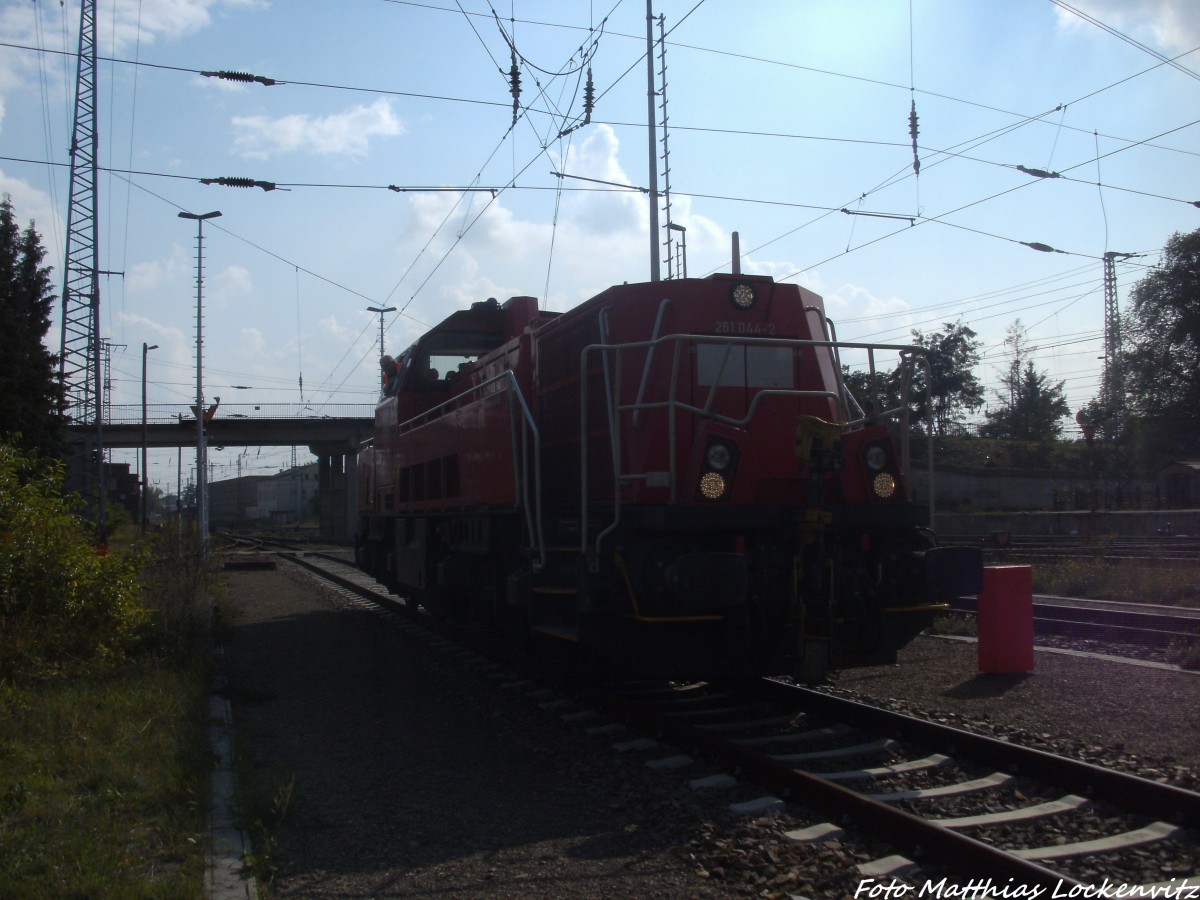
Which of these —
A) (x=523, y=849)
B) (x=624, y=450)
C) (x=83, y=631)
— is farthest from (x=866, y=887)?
(x=83, y=631)

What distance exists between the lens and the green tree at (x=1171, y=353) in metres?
50.3

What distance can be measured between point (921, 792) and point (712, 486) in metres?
2.36

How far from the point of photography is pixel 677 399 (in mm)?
7410

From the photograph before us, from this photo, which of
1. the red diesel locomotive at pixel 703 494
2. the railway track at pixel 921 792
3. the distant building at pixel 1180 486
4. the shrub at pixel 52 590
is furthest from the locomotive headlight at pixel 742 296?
the distant building at pixel 1180 486

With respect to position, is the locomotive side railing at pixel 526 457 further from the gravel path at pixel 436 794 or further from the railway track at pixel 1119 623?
the railway track at pixel 1119 623

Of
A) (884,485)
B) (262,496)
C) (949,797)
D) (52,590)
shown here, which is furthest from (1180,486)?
(262,496)

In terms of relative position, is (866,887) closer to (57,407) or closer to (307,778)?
(307,778)

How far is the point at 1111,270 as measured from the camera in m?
43.4

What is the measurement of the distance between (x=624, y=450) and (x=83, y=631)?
579 cm

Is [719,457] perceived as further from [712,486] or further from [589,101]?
[589,101]

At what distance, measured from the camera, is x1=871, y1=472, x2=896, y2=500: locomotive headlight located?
24.2ft

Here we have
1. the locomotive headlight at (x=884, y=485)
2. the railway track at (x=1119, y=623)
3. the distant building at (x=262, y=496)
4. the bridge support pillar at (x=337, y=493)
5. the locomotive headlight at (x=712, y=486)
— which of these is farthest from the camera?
the distant building at (x=262, y=496)

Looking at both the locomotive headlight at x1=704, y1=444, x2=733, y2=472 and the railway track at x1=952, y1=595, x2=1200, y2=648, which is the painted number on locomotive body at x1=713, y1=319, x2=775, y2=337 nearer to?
the locomotive headlight at x1=704, y1=444, x2=733, y2=472

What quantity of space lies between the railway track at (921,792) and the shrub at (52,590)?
16.3ft
